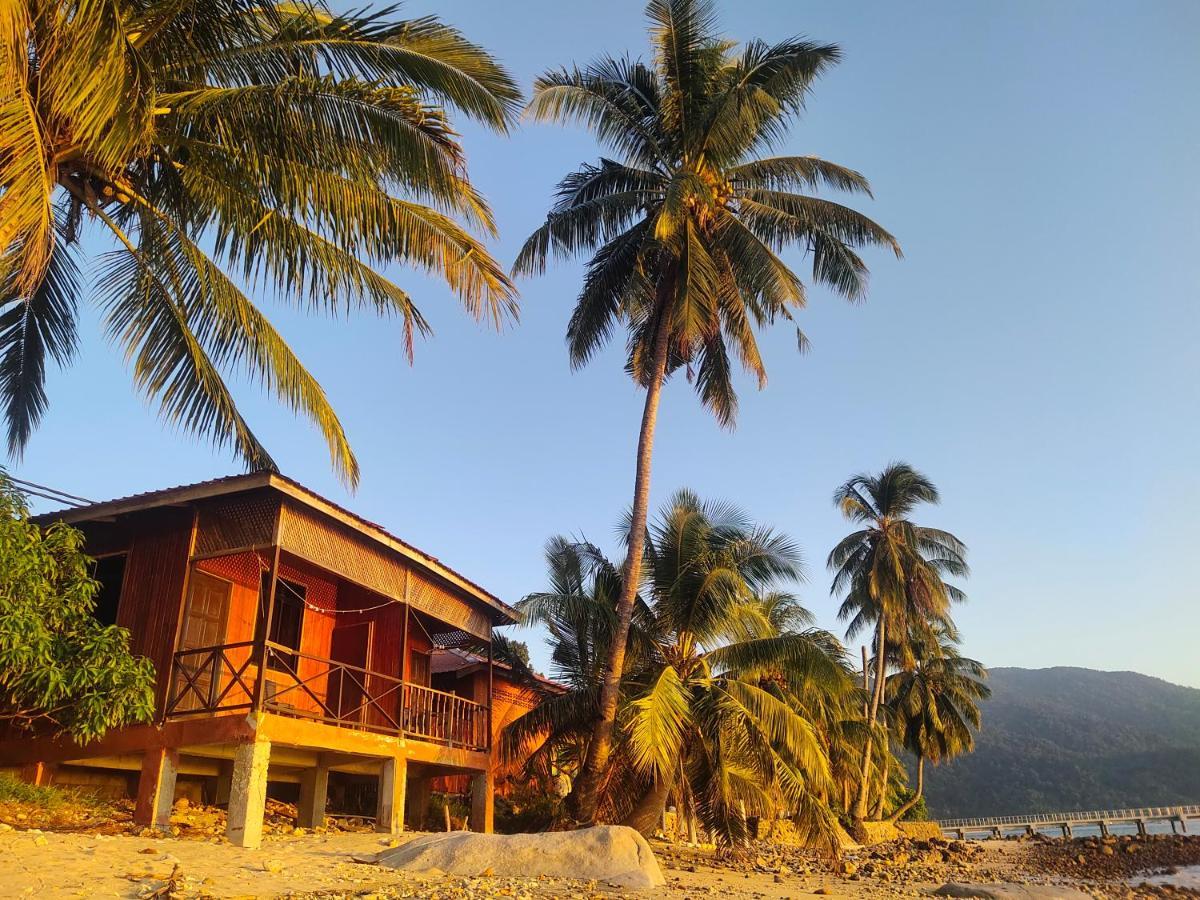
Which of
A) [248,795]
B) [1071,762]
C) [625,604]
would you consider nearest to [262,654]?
[248,795]

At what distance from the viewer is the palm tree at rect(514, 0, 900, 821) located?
15070 millimetres

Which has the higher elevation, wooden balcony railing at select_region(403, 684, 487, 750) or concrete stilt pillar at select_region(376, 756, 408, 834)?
wooden balcony railing at select_region(403, 684, 487, 750)

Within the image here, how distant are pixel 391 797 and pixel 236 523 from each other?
4417mm

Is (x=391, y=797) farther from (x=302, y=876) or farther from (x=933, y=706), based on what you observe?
(x=933, y=706)

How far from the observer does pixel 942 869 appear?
2150cm

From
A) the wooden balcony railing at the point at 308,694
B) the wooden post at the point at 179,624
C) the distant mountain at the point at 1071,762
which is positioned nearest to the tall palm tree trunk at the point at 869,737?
the wooden balcony railing at the point at 308,694

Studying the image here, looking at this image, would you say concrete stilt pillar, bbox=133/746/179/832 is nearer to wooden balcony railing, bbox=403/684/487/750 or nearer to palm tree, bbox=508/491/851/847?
wooden balcony railing, bbox=403/684/487/750

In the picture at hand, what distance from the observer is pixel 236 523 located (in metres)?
11.4

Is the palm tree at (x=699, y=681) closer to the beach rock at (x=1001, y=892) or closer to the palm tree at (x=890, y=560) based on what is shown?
the beach rock at (x=1001, y=892)

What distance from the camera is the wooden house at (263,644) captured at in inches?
413

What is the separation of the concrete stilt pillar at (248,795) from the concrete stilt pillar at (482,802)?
5.85 meters

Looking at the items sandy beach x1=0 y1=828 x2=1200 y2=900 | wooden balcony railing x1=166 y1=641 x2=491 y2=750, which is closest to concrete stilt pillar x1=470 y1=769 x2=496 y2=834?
wooden balcony railing x1=166 y1=641 x2=491 y2=750

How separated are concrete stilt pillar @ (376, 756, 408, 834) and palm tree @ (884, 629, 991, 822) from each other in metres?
32.2

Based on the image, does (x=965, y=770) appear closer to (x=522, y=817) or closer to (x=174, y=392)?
(x=522, y=817)
